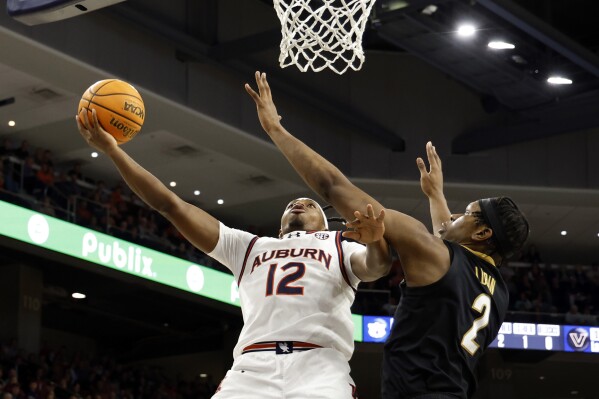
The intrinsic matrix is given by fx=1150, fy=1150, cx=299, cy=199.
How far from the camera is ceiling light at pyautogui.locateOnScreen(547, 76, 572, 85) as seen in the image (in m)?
21.4

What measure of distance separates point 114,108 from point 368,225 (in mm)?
1781

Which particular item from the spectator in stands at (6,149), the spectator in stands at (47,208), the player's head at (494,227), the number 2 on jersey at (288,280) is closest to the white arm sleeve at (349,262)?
the number 2 on jersey at (288,280)

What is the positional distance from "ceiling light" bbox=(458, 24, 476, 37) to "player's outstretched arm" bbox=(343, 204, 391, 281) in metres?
14.6

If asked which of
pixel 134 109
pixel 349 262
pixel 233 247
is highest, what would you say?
pixel 134 109

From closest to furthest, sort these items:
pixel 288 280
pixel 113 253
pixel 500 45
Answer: pixel 288 280 < pixel 113 253 < pixel 500 45

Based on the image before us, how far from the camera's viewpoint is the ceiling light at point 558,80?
21359mm

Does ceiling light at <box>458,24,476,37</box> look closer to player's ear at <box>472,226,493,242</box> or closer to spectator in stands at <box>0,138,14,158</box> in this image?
spectator in stands at <box>0,138,14,158</box>

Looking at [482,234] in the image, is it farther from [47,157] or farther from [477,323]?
[47,157]

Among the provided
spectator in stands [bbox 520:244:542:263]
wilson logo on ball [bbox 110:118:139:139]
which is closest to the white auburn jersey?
wilson logo on ball [bbox 110:118:139:139]

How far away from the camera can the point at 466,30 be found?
771 inches

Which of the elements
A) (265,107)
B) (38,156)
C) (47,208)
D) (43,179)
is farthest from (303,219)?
(38,156)

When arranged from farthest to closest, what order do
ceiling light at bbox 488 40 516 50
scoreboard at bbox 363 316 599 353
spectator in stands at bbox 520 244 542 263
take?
spectator in stands at bbox 520 244 542 263 → scoreboard at bbox 363 316 599 353 → ceiling light at bbox 488 40 516 50

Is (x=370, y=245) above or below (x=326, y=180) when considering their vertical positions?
below

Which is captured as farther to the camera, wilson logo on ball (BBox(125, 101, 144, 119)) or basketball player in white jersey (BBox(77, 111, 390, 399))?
wilson logo on ball (BBox(125, 101, 144, 119))
